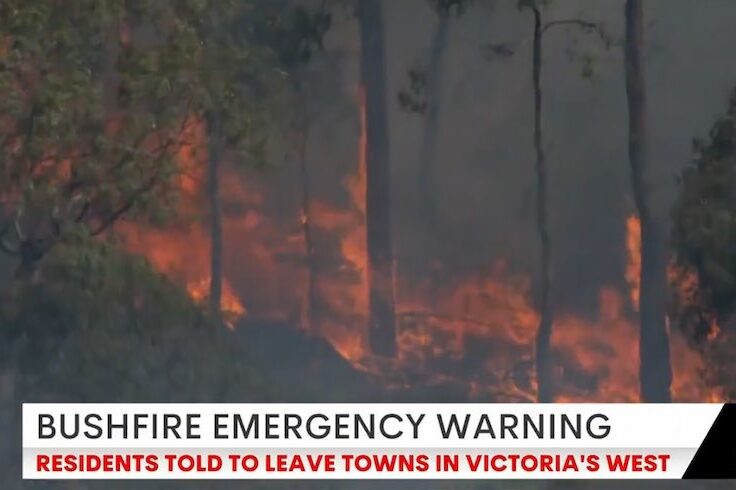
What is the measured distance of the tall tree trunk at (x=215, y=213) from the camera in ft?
9.49

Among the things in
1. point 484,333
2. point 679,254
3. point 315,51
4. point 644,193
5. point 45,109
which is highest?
point 315,51

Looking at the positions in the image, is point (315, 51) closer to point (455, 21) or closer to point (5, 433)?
point (455, 21)

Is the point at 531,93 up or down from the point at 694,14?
down

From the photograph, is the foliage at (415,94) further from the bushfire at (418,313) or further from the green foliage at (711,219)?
the green foliage at (711,219)

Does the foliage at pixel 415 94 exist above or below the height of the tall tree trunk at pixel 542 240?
above

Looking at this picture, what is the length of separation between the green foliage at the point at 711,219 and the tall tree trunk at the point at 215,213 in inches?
58.4

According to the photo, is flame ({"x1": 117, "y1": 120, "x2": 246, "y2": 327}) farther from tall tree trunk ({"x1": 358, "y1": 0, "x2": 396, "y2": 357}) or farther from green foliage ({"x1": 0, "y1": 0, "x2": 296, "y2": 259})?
tall tree trunk ({"x1": 358, "y1": 0, "x2": 396, "y2": 357})

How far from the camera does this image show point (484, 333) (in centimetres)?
289

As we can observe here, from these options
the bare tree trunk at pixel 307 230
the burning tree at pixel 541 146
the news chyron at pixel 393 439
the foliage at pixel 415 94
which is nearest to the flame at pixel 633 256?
the burning tree at pixel 541 146

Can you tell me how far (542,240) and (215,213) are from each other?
1072 millimetres

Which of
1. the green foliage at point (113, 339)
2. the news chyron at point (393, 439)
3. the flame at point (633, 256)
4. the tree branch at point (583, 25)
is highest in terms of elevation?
the tree branch at point (583, 25)

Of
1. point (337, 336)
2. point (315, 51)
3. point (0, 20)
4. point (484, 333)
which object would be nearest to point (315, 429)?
point (337, 336)

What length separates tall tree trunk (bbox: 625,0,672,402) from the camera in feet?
9.37

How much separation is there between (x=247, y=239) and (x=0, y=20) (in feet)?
3.49
